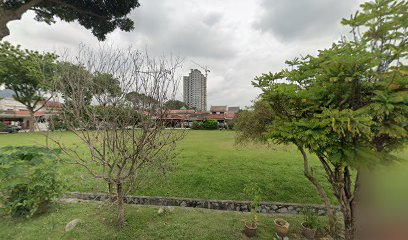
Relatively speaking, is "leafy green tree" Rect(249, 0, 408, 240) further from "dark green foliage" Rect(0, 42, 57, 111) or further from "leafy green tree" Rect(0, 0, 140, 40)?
"dark green foliage" Rect(0, 42, 57, 111)

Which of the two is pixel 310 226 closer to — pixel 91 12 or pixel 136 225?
pixel 136 225

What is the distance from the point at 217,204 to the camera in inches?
206

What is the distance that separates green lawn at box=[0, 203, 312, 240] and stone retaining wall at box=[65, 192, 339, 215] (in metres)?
0.31

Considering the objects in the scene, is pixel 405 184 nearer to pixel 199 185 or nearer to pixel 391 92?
pixel 391 92

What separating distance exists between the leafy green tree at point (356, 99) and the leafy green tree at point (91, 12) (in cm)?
512

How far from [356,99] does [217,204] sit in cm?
421

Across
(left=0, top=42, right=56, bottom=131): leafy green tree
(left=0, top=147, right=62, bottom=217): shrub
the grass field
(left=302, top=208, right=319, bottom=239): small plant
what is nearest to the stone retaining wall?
the grass field

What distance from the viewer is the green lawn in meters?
3.78

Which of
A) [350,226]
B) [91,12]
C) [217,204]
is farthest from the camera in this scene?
[91,12]

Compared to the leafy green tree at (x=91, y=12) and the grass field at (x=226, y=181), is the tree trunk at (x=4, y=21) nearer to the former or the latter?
the leafy green tree at (x=91, y=12)

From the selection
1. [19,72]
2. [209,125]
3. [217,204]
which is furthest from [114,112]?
[209,125]

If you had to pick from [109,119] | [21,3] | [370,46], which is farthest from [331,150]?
[21,3]

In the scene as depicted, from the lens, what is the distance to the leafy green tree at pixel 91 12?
5227 mm

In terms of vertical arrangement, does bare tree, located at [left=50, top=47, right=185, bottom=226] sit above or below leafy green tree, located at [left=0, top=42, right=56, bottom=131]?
below
